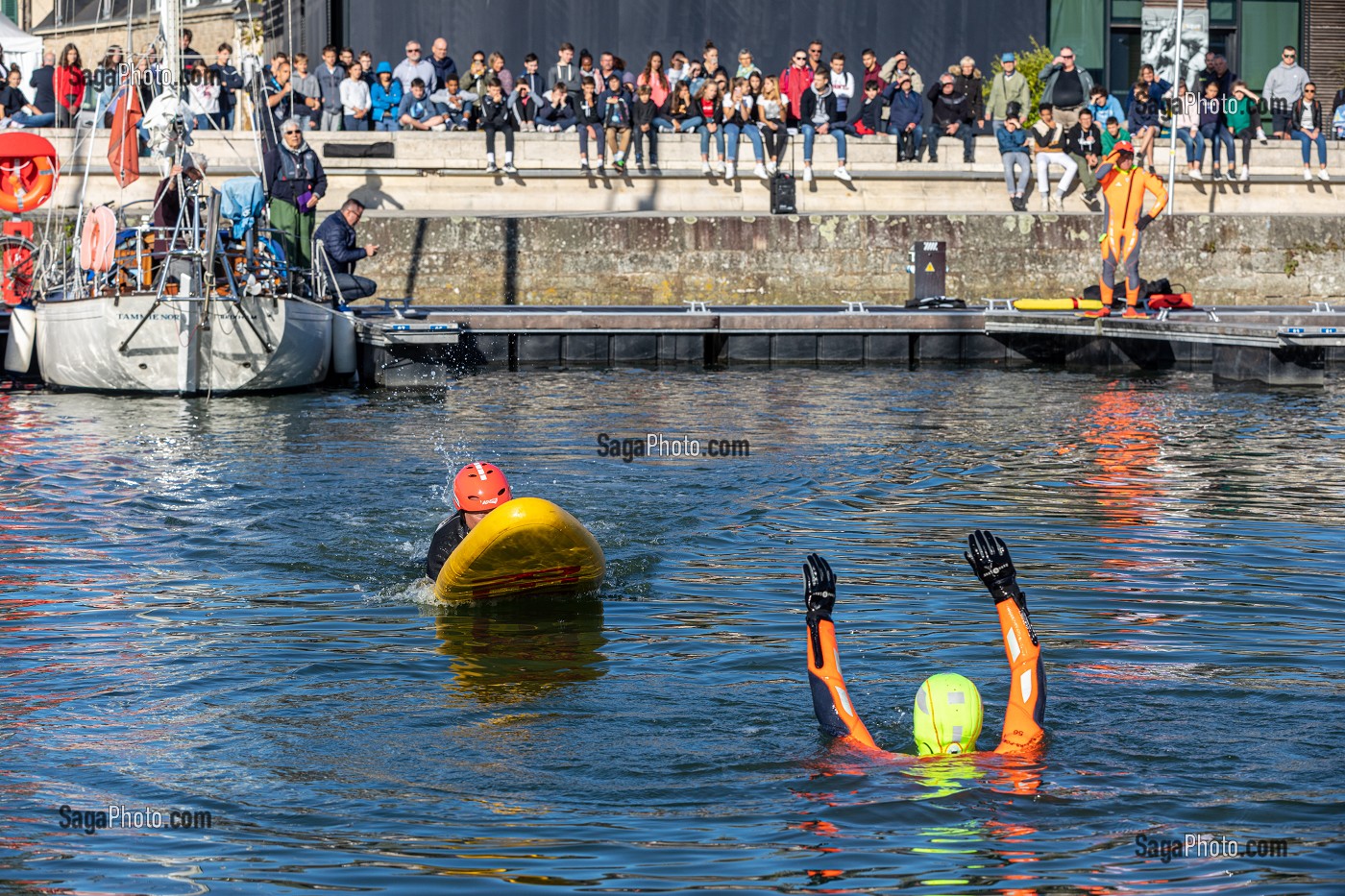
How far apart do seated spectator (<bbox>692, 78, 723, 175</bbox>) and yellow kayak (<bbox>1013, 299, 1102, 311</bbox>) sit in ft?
18.7

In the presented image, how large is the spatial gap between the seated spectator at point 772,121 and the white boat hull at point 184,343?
8.72 metres

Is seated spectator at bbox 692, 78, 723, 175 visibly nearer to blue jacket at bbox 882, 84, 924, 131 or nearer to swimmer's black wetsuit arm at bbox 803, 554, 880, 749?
blue jacket at bbox 882, 84, 924, 131

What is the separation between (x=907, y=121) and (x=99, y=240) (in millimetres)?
12635

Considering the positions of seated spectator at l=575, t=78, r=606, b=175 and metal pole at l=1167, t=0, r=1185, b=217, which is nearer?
metal pole at l=1167, t=0, r=1185, b=217

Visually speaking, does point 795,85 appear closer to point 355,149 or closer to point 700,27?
point 700,27

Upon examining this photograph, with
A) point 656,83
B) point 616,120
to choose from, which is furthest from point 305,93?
point 656,83

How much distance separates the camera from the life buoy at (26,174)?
862 inches

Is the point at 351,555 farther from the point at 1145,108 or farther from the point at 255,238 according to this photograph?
the point at 1145,108

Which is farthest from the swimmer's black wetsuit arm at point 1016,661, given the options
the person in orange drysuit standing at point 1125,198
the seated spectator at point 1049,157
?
the seated spectator at point 1049,157

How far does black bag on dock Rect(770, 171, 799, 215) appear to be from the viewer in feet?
86.7

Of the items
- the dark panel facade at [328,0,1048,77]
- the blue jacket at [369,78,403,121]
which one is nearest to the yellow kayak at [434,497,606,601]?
the blue jacket at [369,78,403,121]

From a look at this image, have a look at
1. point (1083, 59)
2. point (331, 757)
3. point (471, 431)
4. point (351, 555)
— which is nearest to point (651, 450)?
point (471, 431)

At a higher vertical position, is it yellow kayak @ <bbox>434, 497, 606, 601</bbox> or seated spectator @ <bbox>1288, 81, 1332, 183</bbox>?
seated spectator @ <bbox>1288, 81, 1332, 183</bbox>

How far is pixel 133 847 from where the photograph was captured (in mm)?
6918
